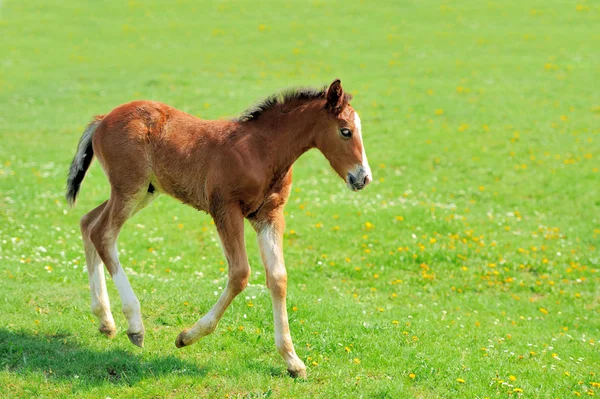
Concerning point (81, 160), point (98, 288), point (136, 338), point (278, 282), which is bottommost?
point (136, 338)

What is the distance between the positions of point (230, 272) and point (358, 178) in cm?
159

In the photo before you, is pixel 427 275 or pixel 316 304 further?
pixel 427 275

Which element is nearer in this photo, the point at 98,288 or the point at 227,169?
the point at 227,169

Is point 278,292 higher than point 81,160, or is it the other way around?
point 81,160

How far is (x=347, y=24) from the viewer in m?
34.6

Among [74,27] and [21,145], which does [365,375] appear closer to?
[21,145]

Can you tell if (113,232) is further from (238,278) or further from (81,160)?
(238,278)

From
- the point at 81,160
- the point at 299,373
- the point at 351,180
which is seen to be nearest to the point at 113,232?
the point at 81,160

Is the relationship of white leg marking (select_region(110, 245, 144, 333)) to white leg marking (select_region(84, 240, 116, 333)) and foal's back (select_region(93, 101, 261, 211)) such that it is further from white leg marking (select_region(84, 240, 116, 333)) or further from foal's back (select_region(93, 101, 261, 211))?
foal's back (select_region(93, 101, 261, 211))

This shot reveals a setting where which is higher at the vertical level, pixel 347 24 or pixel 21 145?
pixel 347 24

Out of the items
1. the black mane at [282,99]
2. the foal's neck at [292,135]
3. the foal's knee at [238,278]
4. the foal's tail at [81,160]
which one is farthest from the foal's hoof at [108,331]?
the black mane at [282,99]

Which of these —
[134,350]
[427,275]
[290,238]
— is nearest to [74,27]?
[290,238]

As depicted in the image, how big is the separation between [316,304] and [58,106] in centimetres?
1798

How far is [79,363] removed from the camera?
7.30 meters
